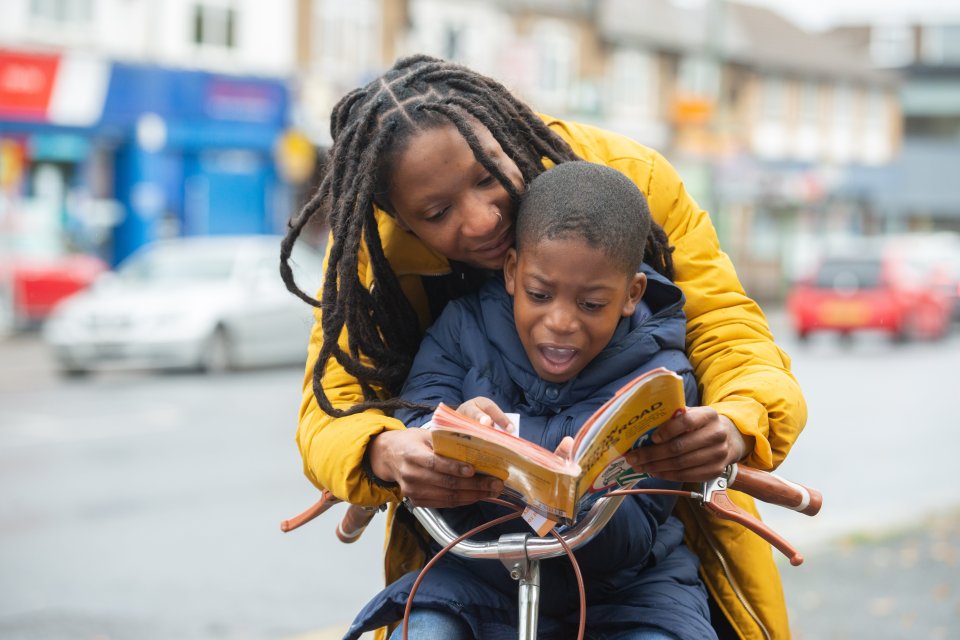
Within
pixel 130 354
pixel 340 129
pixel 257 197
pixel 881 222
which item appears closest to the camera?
pixel 340 129

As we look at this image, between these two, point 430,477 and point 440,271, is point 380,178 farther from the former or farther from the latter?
point 430,477

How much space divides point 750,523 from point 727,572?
0.40 metres

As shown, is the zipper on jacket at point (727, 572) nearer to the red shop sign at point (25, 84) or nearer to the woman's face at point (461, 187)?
the woman's face at point (461, 187)

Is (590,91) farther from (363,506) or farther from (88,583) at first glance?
(363,506)

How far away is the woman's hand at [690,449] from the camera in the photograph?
209 cm

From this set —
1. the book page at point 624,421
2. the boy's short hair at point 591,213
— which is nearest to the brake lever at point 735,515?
the book page at point 624,421

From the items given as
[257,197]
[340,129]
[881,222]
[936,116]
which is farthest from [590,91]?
[340,129]

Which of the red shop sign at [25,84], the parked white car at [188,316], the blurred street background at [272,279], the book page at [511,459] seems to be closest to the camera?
the book page at [511,459]

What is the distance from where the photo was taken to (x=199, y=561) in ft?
21.3

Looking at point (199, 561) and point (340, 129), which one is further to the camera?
point (199, 561)

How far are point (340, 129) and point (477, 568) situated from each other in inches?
37.8

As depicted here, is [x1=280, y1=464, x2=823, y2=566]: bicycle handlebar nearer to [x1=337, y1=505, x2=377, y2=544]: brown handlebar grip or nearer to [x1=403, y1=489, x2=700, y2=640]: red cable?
[x1=403, y1=489, x2=700, y2=640]: red cable

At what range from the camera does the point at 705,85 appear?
2711cm

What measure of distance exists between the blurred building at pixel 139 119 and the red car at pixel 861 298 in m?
11.6
